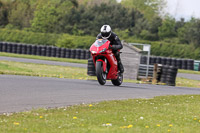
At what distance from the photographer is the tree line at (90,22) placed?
67.4 m

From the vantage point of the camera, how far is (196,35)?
210ft

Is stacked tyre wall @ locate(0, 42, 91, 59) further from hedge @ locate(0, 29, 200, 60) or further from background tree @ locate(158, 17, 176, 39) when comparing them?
background tree @ locate(158, 17, 176, 39)

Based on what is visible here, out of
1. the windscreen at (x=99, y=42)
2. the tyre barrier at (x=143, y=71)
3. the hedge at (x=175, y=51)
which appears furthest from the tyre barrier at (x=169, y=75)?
the hedge at (x=175, y=51)

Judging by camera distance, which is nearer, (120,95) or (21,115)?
(21,115)

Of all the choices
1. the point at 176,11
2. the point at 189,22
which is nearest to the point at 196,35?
the point at 189,22

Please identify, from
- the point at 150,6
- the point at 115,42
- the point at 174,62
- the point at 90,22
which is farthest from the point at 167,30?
the point at 115,42

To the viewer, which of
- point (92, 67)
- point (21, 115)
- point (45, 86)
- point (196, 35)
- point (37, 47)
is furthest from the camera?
point (196, 35)

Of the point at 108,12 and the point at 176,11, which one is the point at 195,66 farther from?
the point at 176,11

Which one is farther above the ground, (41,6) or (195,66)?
(41,6)

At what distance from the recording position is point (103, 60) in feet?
43.7

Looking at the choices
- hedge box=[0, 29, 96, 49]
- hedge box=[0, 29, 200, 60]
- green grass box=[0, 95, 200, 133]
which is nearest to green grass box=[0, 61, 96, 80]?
green grass box=[0, 95, 200, 133]

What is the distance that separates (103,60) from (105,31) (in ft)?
2.85

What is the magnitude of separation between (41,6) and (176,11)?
38067mm

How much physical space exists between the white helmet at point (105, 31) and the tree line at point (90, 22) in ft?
165
